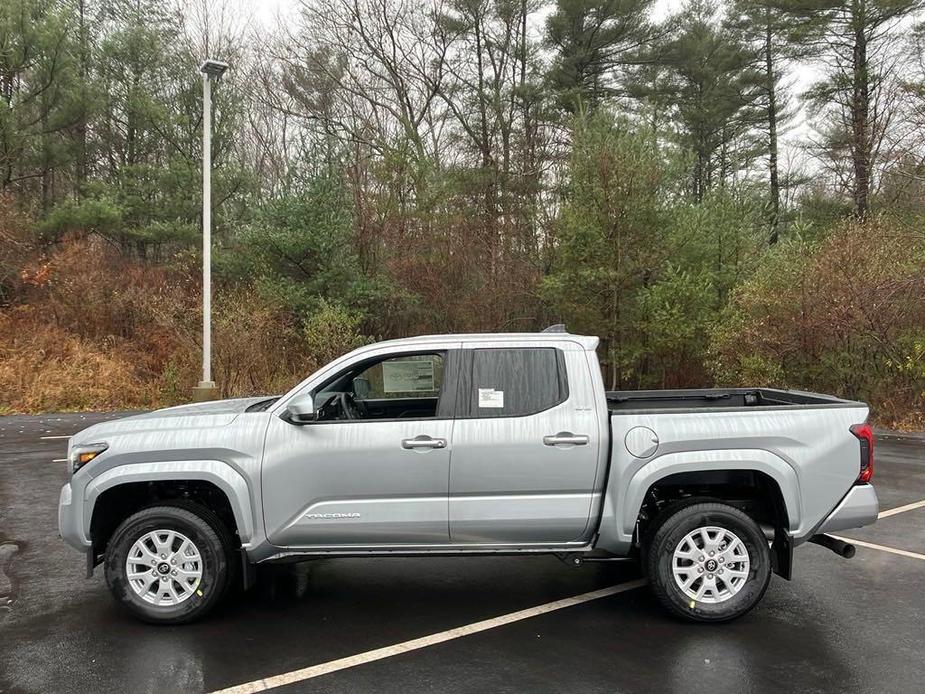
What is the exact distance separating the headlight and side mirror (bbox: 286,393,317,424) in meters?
1.23

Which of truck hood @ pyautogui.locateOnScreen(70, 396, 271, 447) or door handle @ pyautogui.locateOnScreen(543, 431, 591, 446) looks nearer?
door handle @ pyautogui.locateOnScreen(543, 431, 591, 446)

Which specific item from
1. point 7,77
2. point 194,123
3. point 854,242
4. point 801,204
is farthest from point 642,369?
point 7,77

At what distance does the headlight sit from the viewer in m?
4.57

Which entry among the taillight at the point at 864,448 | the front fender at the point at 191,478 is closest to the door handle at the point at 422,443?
the front fender at the point at 191,478

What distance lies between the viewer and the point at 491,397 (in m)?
4.64

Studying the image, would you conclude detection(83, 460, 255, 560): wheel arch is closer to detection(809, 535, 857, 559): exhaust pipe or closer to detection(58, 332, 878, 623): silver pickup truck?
detection(58, 332, 878, 623): silver pickup truck

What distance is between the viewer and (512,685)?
3688mm

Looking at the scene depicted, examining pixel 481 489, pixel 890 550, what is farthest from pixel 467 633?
pixel 890 550

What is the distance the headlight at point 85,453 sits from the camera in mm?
4574

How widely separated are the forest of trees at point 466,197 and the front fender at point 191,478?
12.2m

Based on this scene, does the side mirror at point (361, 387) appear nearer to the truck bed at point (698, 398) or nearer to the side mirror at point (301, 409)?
the side mirror at point (301, 409)

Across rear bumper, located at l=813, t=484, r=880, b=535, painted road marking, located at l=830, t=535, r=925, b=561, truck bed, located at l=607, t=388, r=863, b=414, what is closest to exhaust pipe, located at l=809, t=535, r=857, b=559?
rear bumper, located at l=813, t=484, r=880, b=535

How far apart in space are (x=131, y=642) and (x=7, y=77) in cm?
2109

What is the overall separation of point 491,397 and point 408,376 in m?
1.02
